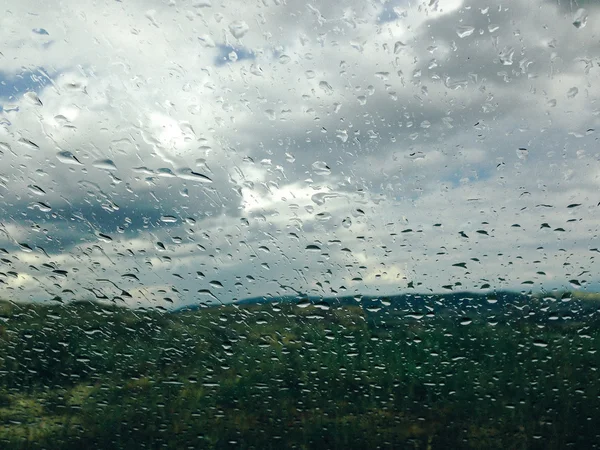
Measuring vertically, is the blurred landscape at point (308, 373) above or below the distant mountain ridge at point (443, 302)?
below

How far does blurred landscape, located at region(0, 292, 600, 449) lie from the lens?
6504 mm

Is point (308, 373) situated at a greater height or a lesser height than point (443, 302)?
lesser

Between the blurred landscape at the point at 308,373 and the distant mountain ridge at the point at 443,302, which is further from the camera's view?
the blurred landscape at the point at 308,373

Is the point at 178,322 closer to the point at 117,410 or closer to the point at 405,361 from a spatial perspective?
the point at 117,410

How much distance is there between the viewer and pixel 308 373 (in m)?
6.82

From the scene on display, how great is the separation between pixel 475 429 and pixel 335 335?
167 cm

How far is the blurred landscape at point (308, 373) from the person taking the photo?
6.50 m

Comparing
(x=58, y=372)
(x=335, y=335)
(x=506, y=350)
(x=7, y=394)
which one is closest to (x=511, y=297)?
(x=506, y=350)

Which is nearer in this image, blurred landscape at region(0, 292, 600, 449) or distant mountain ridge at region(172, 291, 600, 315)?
distant mountain ridge at region(172, 291, 600, 315)

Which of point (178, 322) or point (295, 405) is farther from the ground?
point (178, 322)

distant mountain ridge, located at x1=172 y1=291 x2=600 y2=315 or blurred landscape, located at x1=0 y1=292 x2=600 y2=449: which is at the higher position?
distant mountain ridge, located at x1=172 y1=291 x2=600 y2=315

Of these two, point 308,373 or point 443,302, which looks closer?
point 443,302

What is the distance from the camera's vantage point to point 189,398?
23.0ft

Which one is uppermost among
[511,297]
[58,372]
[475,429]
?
[511,297]
